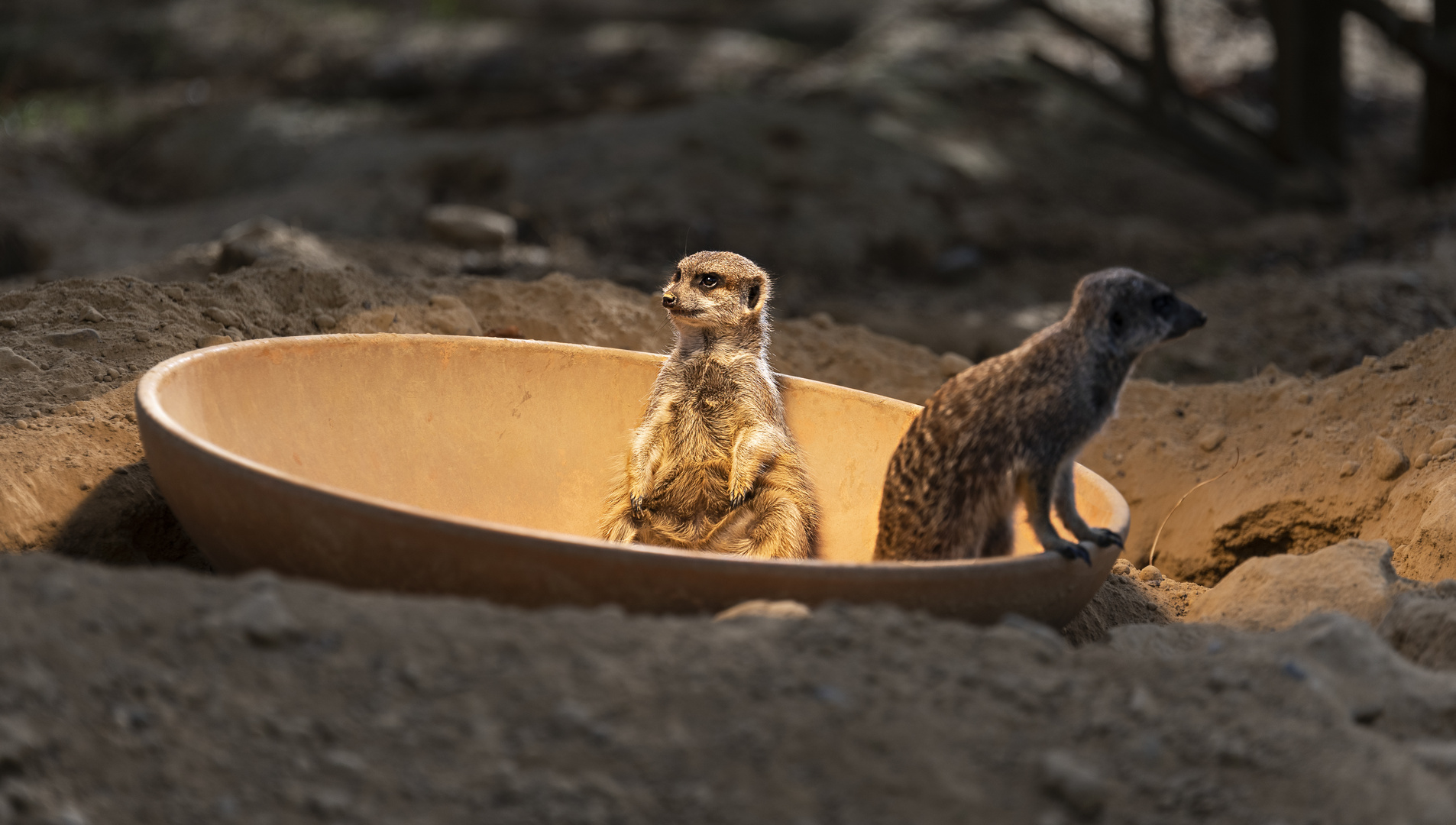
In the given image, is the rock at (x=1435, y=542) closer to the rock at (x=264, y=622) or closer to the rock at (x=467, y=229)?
the rock at (x=264, y=622)

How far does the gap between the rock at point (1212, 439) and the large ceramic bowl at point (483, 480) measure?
1.32 meters

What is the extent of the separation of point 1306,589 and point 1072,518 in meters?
0.61

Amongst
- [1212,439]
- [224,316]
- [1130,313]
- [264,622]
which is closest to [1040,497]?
[1130,313]

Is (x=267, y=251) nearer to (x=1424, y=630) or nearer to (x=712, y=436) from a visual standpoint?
(x=712, y=436)

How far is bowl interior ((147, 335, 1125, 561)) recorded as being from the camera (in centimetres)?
305

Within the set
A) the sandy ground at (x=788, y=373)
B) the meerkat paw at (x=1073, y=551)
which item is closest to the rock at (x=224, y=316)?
the sandy ground at (x=788, y=373)

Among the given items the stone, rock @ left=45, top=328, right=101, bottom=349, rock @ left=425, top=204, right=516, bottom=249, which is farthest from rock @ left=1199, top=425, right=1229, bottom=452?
rock @ left=425, top=204, right=516, bottom=249

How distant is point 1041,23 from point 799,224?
5385 millimetres

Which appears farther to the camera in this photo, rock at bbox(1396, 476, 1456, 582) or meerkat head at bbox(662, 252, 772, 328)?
meerkat head at bbox(662, 252, 772, 328)

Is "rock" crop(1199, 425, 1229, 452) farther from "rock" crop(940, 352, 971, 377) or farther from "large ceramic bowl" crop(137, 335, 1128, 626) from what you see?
"large ceramic bowl" crop(137, 335, 1128, 626)

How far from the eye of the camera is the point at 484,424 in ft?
11.3

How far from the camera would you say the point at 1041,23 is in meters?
11.9

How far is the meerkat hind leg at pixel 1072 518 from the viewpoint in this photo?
2.47 metres

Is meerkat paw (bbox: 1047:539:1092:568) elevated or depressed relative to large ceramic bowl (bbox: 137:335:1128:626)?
elevated
